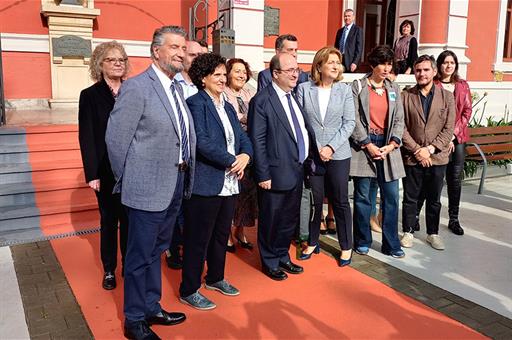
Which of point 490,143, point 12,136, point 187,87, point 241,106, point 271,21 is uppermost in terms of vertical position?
point 271,21

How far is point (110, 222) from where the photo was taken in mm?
3857

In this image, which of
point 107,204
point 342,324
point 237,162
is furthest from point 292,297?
point 107,204

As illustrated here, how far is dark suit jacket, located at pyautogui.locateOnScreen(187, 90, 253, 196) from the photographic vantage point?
3.39m

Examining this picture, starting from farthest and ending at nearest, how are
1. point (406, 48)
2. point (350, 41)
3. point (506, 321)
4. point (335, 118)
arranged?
1. point (350, 41)
2. point (406, 48)
3. point (335, 118)
4. point (506, 321)

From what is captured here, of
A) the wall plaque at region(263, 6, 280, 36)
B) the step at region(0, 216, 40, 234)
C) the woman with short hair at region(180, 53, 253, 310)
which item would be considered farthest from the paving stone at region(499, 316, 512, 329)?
the wall plaque at region(263, 6, 280, 36)

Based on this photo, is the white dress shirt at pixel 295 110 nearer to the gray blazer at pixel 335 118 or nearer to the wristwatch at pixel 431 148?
the gray blazer at pixel 335 118

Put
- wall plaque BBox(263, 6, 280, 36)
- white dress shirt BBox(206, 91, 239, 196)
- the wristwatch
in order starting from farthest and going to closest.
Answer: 1. wall plaque BBox(263, 6, 280, 36)
2. the wristwatch
3. white dress shirt BBox(206, 91, 239, 196)

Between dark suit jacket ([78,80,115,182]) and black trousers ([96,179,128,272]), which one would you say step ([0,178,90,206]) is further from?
dark suit jacket ([78,80,115,182])

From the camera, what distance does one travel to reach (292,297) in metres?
3.78

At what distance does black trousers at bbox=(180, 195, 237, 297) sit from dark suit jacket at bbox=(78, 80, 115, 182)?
2.40 ft

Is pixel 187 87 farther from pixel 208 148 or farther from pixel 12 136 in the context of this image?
pixel 12 136

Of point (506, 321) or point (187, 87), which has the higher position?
point (187, 87)

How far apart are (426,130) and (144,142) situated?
9.71ft

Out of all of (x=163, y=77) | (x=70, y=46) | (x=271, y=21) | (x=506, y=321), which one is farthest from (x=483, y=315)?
(x=271, y=21)
